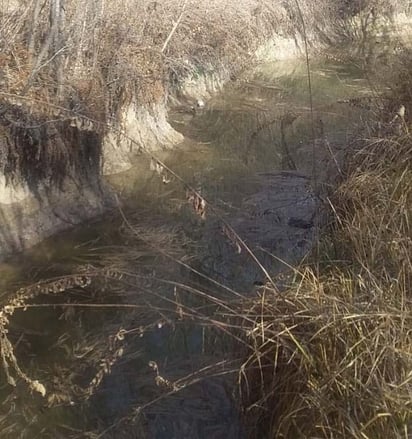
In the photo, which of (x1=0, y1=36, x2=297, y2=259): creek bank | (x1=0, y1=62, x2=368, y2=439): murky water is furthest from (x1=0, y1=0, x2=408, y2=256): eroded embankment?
(x1=0, y1=62, x2=368, y2=439): murky water

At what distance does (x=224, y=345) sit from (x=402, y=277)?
150 centimetres

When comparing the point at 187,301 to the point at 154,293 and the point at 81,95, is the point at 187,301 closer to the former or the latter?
the point at 154,293

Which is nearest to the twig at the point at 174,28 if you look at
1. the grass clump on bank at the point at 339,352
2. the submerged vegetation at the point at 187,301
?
the submerged vegetation at the point at 187,301

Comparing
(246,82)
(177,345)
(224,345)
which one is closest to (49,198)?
(177,345)

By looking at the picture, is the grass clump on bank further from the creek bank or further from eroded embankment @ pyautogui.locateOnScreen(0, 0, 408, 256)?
the creek bank

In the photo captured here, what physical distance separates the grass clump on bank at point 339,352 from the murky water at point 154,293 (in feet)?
1.25

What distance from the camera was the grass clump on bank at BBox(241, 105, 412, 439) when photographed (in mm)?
3533

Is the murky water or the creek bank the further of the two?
the creek bank

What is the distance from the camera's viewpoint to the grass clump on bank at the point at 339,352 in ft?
11.6

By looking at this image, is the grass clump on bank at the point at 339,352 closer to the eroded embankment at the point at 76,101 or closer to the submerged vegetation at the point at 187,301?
the submerged vegetation at the point at 187,301

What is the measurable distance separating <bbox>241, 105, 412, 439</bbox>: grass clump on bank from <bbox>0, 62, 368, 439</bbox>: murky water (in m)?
0.38

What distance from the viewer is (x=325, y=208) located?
A: 682 centimetres

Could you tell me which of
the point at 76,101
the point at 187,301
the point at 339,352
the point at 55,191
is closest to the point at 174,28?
the point at 76,101

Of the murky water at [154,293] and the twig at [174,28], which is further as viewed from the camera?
the twig at [174,28]
